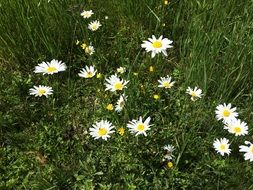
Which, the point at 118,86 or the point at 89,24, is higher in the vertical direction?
the point at 89,24

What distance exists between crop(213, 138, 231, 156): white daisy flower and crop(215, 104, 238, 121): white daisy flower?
12 centimetres

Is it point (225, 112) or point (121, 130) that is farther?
point (225, 112)

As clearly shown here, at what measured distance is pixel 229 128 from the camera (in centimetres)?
231

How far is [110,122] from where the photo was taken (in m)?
2.49

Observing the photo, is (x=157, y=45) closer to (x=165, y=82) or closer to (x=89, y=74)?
(x=165, y=82)

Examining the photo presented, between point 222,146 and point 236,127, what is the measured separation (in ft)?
0.41

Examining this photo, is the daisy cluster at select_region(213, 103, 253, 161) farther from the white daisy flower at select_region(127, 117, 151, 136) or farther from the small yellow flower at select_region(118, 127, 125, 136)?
the small yellow flower at select_region(118, 127, 125, 136)

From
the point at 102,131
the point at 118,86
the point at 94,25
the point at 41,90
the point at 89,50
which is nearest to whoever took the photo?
the point at 102,131

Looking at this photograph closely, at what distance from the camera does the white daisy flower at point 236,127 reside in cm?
231

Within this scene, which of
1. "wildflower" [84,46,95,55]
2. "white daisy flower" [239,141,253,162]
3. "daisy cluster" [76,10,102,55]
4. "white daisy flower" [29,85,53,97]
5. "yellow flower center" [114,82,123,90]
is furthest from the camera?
"daisy cluster" [76,10,102,55]

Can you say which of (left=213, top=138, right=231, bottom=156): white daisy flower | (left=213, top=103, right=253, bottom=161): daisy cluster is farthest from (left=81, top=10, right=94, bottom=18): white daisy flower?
(left=213, top=138, right=231, bottom=156): white daisy flower

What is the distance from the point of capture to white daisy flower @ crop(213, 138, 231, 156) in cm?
227

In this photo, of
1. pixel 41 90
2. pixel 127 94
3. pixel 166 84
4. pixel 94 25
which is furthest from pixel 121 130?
pixel 94 25

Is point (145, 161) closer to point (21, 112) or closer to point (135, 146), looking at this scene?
point (135, 146)
